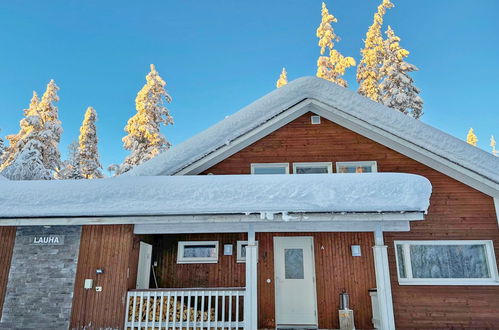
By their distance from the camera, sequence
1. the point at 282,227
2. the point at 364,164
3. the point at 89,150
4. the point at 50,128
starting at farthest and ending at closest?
the point at 89,150, the point at 50,128, the point at 364,164, the point at 282,227

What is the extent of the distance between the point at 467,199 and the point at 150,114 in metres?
17.2

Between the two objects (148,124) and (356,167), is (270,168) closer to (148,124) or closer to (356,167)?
(356,167)

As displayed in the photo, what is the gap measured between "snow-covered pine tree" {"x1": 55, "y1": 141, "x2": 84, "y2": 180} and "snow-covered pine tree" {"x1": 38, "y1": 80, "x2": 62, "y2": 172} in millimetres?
1177

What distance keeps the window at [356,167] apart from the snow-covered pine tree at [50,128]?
19705 millimetres

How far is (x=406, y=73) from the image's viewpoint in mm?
17688

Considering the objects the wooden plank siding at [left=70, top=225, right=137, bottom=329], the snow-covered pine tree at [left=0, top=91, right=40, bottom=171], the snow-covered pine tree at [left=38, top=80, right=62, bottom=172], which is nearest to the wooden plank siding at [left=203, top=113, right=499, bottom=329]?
the wooden plank siding at [left=70, top=225, right=137, bottom=329]

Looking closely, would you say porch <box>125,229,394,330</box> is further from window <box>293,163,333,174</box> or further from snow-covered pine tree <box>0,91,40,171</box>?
snow-covered pine tree <box>0,91,40,171</box>

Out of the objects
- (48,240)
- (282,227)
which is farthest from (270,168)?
(48,240)

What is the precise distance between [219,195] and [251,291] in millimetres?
1843

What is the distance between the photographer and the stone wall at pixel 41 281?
20.3 feet

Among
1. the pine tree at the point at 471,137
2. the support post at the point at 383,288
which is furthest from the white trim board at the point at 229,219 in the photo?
the pine tree at the point at 471,137

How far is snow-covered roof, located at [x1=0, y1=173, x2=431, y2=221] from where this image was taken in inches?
235

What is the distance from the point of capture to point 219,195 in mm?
6355

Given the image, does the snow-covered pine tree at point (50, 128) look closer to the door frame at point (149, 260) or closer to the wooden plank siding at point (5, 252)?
the wooden plank siding at point (5, 252)
